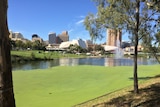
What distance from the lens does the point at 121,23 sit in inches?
455

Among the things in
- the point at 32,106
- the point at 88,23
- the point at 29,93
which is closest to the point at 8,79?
the point at 32,106

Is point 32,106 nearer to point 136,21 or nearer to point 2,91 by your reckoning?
point 136,21

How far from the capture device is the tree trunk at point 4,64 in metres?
4.67

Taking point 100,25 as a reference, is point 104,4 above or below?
above

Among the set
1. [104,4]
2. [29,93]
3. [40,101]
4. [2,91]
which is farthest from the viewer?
[29,93]

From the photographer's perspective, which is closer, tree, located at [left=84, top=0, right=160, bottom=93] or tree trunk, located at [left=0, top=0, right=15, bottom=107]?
tree trunk, located at [left=0, top=0, right=15, bottom=107]

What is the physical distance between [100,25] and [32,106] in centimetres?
476

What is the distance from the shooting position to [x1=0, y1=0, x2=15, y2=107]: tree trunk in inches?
184

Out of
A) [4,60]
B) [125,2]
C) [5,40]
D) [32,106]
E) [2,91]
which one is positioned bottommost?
[32,106]

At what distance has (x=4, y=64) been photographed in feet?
15.5

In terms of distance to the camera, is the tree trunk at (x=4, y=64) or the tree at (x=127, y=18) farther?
the tree at (x=127, y=18)

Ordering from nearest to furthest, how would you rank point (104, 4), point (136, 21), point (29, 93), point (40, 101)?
point (136, 21) → point (104, 4) → point (40, 101) → point (29, 93)

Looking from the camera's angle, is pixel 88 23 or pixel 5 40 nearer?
pixel 5 40

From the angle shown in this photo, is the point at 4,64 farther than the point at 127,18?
No
